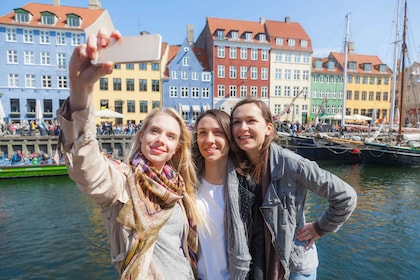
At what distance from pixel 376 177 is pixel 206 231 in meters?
19.1

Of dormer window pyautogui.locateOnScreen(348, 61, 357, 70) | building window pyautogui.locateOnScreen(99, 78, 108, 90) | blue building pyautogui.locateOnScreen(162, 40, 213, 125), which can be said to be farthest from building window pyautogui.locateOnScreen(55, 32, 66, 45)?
dormer window pyautogui.locateOnScreen(348, 61, 357, 70)

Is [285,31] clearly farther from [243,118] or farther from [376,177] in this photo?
[243,118]

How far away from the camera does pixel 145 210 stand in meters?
1.63

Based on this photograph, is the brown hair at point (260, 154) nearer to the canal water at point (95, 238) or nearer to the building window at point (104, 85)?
the canal water at point (95, 238)

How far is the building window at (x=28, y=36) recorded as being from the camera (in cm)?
3144

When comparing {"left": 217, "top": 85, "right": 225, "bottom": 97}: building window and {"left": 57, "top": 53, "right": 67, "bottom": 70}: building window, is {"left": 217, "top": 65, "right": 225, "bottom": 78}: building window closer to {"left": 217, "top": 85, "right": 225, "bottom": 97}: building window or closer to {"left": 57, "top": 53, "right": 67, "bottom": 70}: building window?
{"left": 217, "top": 85, "right": 225, "bottom": 97}: building window

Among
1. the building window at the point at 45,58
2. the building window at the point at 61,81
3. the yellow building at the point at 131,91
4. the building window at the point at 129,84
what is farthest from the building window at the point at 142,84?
the building window at the point at 45,58

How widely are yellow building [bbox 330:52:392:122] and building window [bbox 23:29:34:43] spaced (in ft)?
133

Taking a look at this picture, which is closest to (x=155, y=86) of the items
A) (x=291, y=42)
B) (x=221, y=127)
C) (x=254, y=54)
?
(x=254, y=54)

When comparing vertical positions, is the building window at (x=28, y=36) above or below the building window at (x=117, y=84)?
above

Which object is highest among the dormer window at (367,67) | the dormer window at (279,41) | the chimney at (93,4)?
the chimney at (93,4)

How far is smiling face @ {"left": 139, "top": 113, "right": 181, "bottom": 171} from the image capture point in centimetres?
185

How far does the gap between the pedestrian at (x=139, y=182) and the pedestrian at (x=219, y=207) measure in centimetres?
11

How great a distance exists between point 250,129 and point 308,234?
90 cm
